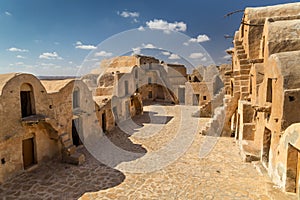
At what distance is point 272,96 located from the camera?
844 centimetres

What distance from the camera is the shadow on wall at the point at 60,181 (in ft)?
26.4

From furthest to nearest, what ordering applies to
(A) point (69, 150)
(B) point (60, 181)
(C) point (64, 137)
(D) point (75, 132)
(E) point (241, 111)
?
1. (D) point (75, 132)
2. (E) point (241, 111)
3. (C) point (64, 137)
4. (A) point (69, 150)
5. (B) point (60, 181)

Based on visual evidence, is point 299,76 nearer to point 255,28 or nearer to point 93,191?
point 255,28

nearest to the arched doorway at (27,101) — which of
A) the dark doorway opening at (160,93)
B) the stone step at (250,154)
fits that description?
the stone step at (250,154)

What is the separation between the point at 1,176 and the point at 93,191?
13.0 feet

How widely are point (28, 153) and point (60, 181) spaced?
8.16 feet

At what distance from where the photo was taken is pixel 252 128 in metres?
12.2

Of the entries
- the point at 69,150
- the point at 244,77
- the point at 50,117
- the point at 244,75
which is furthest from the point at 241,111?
the point at 50,117

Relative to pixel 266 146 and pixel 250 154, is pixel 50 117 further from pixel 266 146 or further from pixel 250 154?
pixel 266 146

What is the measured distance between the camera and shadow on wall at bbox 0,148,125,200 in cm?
804

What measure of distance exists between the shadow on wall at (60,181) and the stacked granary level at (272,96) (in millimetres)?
6615

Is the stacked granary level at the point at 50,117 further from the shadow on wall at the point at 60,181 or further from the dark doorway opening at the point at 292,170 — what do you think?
the dark doorway opening at the point at 292,170

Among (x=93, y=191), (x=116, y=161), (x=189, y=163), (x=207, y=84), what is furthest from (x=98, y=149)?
(x=207, y=84)

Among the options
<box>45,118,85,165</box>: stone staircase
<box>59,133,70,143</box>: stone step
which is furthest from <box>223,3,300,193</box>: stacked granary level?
<box>59,133,70,143</box>: stone step
